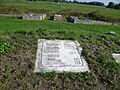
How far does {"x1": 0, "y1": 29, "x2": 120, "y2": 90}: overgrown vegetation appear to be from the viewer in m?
5.74

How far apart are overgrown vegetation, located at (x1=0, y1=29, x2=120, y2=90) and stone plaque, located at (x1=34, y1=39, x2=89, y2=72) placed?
0.20 metres

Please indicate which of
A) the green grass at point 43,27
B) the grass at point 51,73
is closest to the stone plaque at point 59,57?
the grass at point 51,73

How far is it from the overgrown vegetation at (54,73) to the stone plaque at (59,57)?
0.20 m

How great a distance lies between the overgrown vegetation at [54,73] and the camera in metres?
5.74

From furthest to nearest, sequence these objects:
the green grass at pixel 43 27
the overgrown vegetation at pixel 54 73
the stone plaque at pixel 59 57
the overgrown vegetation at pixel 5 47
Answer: the green grass at pixel 43 27 < the overgrown vegetation at pixel 5 47 < the stone plaque at pixel 59 57 < the overgrown vegetation at pixel 54 73

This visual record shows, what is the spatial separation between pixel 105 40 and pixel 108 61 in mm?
2015

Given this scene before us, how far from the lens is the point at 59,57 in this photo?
709 centimetres

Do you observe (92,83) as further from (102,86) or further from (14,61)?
(14,61)

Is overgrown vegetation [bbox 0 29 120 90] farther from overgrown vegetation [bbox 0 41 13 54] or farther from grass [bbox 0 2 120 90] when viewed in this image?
overgrown vegetation [bbox 0 41 13 54]

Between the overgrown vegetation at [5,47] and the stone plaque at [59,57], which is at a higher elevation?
the overgrown vegetation at [5,47]

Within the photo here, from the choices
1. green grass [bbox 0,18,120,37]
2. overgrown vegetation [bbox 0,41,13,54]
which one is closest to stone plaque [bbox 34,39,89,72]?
overgrown vegetation [bbox 0,41,13,54]

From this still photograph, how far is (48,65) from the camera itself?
6.57 meters

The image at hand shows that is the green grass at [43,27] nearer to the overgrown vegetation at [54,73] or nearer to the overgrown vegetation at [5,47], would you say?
the overgrown vegetation at [54,73]

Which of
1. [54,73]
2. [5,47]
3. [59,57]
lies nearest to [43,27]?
[5,47]
